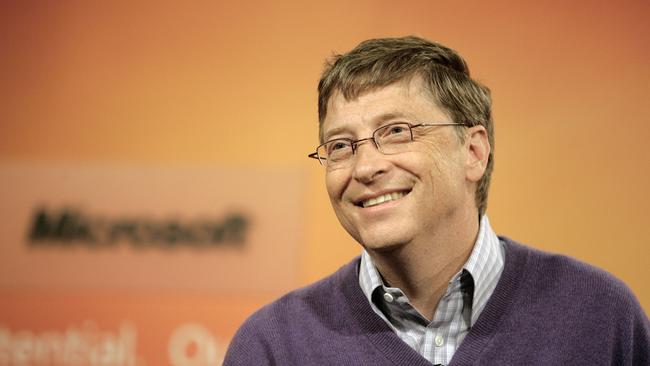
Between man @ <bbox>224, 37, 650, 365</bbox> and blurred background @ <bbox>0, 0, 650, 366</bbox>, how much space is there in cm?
98

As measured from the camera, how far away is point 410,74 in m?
1.60

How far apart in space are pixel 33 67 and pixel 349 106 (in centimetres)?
181

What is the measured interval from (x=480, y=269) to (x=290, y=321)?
453 millimetres

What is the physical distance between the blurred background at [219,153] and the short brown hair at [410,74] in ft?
3.28

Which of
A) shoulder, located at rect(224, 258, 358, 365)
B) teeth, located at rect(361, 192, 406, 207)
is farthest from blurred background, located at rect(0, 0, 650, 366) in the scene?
teeth, located at rect(361, 192, 406, 207)

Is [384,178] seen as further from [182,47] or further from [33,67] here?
[33,67]

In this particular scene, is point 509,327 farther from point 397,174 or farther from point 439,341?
point 397,174

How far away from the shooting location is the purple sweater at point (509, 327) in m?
1.47

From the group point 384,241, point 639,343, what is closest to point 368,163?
point 384,241

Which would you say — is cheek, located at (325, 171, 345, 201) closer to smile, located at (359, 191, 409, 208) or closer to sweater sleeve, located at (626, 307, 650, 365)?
smile, located at (359, 191, 409, 208)

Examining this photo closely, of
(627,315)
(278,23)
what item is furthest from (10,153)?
(627,315)

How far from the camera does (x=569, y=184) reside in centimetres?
261

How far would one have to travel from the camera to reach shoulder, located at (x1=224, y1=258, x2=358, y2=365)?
162 centimetres

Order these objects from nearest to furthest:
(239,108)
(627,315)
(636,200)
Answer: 1. (627,315)
2. (636,200)
3. (239,108)
